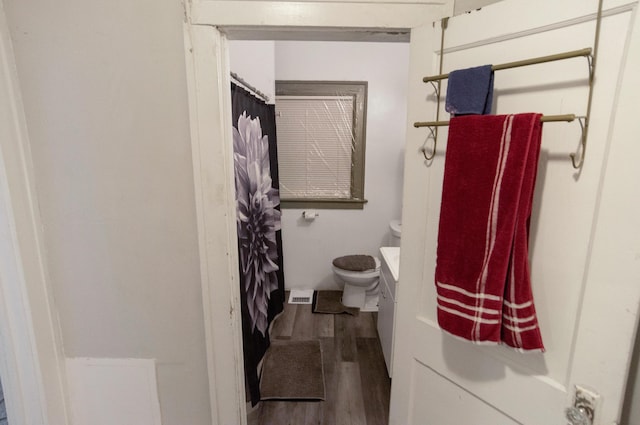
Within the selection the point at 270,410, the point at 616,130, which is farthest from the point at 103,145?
the point at 270,410

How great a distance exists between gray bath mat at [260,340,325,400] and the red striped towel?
1.48m

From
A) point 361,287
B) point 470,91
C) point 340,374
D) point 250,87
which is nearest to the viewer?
point 470,91

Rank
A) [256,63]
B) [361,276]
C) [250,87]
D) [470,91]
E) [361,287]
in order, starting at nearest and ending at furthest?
[470,91]
[250,87]
[256,63]
[361,276]
[361,287]

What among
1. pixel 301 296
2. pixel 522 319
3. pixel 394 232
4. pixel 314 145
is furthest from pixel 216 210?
pixel 301 296

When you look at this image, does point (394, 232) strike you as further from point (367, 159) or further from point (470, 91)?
point (470, 91)

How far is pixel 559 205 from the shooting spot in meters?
0.77

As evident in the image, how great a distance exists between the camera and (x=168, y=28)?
1.00m

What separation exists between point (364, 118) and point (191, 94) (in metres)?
2.22

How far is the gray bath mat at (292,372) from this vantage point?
6.48 feet

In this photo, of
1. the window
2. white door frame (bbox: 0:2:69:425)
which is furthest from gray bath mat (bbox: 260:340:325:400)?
the window

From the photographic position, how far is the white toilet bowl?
2.81 metres

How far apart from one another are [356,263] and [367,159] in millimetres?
1067

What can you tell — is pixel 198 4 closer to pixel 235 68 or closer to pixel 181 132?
pixel 181 132

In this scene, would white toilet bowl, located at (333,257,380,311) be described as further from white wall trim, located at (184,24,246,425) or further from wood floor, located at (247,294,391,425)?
white wall trim, located at (184,24,246,425)
